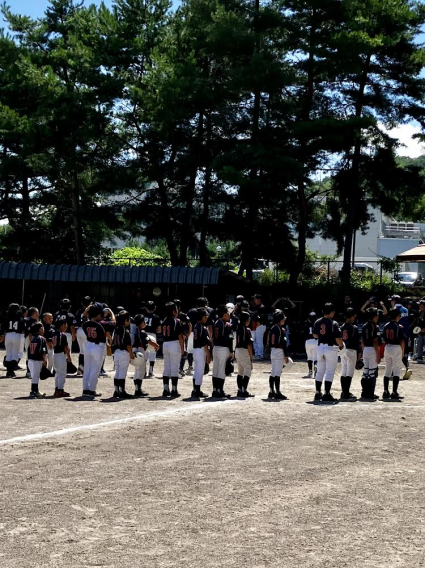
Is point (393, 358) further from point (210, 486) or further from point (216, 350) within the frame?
point (210, 486)

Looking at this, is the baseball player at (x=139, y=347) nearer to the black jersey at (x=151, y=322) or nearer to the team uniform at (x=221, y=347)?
the team uniform at (x=221, y=347)

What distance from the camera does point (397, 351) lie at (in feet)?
61.8

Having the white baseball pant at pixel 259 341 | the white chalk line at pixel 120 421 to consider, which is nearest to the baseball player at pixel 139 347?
the white chalk line at pixel 120 421

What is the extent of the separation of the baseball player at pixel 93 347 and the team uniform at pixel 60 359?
1.72 feet

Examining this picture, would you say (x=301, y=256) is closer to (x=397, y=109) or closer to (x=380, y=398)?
(x=397, y=109)

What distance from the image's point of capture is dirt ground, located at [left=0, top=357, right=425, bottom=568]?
310 inches

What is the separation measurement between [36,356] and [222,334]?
4004 millimetres

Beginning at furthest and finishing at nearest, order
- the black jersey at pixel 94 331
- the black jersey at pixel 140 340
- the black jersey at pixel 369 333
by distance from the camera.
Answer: the black jersey at pixel 140 340, the black jersey at pixel 369 333, the black jersey at pixel 94 331

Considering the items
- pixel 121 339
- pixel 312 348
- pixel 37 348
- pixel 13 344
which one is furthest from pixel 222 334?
pixel 13 344

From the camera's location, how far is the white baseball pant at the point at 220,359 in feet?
60.7

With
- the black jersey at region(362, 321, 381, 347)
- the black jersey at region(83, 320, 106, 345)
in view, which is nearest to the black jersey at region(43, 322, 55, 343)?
the black jersey at region(83, 320, 106, 345)

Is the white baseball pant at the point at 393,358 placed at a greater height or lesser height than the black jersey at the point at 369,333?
lesser

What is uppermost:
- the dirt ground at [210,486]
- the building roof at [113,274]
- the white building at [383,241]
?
the white building at [383,241]

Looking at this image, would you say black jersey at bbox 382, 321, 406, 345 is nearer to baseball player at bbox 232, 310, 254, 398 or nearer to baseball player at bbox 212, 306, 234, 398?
baseball player at bbox 232, 310, 254, 398
